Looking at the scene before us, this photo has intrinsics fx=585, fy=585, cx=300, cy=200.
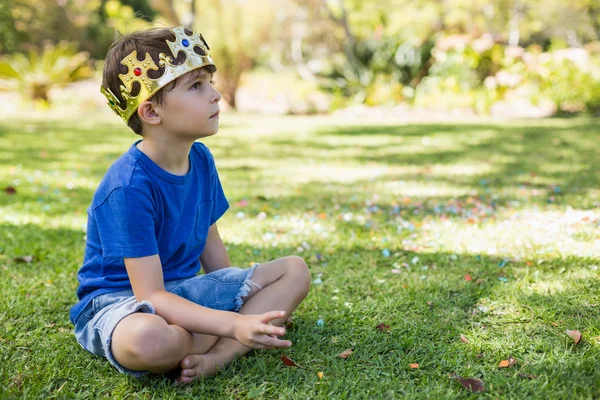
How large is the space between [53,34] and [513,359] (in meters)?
19.0

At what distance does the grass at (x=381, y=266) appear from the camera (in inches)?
80.4

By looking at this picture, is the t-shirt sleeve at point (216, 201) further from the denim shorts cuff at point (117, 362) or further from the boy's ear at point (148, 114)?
the denim shorts cuff at point (117, 362)

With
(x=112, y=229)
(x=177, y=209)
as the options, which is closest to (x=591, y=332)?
(x=177, y=209)

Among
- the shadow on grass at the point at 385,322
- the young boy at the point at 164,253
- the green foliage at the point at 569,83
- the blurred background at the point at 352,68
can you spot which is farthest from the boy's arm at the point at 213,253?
the green foliage at the point at 569,83

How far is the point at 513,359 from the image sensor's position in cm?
210

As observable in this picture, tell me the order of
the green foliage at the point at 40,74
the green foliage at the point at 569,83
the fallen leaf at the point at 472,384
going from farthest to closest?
the green foliage at the point at 40,74, the green foliage at the point at 569,83, the fallen leaf at the point at 472,384

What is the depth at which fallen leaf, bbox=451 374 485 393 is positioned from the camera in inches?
76.0

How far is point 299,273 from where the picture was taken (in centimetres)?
237

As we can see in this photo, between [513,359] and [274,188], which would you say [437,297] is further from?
[274,188]

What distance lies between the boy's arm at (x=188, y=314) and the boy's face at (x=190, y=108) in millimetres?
482

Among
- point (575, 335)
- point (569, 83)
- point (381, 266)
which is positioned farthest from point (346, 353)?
point (569, 83)

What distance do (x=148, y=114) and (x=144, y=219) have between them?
0.39 meters

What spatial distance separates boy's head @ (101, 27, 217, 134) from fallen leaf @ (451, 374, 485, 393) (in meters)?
1.43

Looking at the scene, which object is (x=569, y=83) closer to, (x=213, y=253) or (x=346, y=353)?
(x=213, y=253)
